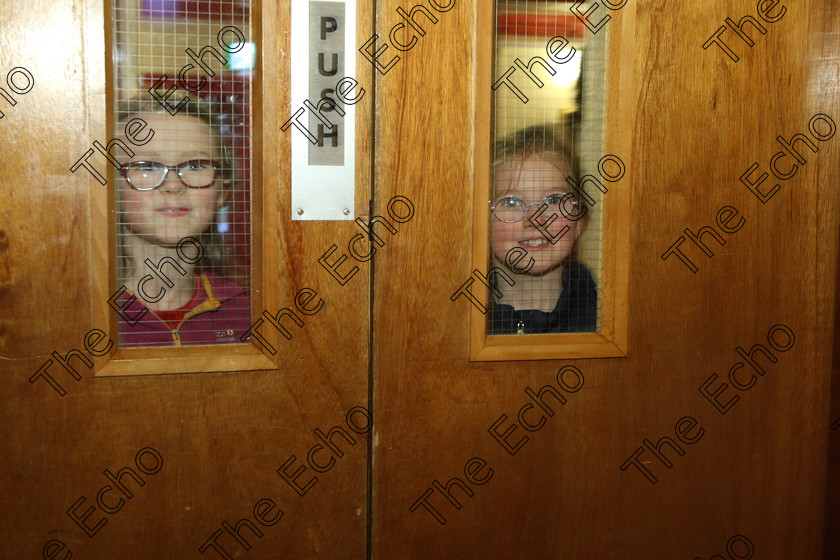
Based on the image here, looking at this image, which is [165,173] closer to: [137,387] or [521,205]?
[137,387]

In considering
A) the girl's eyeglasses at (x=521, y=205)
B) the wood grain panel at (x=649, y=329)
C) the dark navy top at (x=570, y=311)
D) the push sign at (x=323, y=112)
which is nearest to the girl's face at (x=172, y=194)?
the push sign at (x=323, y=112)

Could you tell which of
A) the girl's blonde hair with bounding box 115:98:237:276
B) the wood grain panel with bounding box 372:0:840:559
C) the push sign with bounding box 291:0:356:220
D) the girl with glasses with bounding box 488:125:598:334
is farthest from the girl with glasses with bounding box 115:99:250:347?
the girl with glasses with bounding box 488:125:598:334

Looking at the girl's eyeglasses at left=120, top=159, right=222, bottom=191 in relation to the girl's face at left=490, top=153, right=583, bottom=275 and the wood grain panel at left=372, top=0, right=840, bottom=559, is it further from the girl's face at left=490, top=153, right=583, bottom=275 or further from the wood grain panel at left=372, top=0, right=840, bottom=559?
the girl's face at left=490, top=153, right=583, bottom=275

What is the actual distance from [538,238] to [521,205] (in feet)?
0.22

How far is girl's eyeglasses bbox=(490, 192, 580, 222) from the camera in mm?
1367

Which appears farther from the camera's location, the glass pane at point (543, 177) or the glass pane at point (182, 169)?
the glass pane at point (543, 177)

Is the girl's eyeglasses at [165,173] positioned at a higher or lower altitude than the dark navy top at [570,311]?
higher

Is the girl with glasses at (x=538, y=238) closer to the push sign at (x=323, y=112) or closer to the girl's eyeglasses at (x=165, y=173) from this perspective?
the push sign at (x=323, y=112)

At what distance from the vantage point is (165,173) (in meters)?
1.25

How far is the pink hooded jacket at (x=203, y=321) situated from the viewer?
1270 millimetres

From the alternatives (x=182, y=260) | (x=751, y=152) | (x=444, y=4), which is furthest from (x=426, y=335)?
(x=751, y=152)

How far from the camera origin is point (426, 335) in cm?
135

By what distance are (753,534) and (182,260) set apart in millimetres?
1197

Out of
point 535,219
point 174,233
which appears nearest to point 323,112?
Answer: point 174,233
